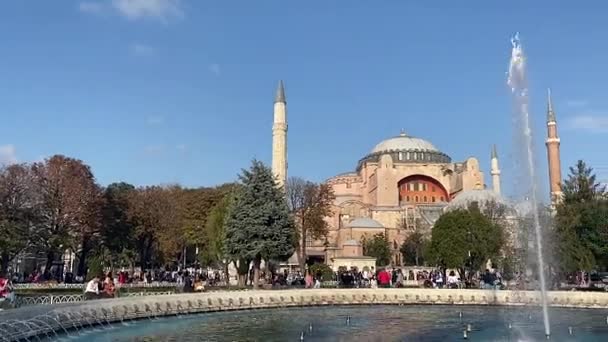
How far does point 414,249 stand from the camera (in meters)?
54.1

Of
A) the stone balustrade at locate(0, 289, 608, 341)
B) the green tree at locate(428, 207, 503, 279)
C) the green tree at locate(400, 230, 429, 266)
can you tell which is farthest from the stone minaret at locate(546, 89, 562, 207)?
the stone balustrade at locate(0, 289, 608, 341)

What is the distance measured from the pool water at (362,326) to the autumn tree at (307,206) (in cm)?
1825

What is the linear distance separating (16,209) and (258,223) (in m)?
12.1

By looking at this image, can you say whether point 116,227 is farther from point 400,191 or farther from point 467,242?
point 400,191

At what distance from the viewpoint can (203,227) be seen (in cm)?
3953

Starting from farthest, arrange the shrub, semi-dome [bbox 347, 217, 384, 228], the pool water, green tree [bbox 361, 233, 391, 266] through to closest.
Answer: semi-dome [bbox 347, 217, 384, 228] → green tree [bbox 361, 233, 391, 266] → the shrub → the pool water

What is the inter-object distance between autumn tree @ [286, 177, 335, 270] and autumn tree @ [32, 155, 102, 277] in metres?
13.0

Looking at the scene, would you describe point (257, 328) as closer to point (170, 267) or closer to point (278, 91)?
point (278, 91)

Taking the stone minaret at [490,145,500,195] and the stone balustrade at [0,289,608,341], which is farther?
the stone minaret at [490,145,500,195]

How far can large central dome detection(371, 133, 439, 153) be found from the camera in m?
77.7

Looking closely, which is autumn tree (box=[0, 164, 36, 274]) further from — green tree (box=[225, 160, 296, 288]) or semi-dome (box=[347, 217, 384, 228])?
semi-dome (box=[347, 217, 384, 228])

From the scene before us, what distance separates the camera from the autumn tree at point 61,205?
29.3 metres

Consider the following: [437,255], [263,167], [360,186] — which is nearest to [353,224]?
[360,186]

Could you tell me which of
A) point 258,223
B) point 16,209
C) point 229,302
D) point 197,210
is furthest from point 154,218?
point 229,302
